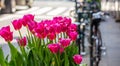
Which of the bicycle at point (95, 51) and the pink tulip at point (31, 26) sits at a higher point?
the pink tulip at point (31, 26)

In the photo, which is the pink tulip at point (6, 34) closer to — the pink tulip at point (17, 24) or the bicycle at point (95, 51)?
the pink tulip at point (17, 24)

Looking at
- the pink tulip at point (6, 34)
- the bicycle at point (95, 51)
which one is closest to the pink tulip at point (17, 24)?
the pink tulip at point (6, 34)

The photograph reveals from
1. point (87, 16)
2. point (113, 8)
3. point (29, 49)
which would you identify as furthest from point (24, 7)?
point (29, 49)

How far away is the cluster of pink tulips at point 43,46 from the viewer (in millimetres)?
2087

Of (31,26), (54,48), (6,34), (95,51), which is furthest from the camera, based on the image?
(95,51)

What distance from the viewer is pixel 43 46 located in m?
2.26

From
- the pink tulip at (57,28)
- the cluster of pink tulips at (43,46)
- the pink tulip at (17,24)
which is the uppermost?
the pink tulip at (17,24)

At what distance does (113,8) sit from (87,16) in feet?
23.9

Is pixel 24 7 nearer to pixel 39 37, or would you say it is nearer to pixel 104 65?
pixel 104 65

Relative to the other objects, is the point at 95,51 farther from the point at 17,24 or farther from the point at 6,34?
the point at 6,34

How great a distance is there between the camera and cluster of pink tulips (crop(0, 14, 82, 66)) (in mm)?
2087

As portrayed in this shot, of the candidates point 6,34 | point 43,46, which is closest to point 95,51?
point 43,46

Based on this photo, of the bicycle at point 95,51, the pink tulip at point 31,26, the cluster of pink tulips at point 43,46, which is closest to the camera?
the cluster of pink tulips at point 43,46

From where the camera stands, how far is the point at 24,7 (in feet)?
74.2
